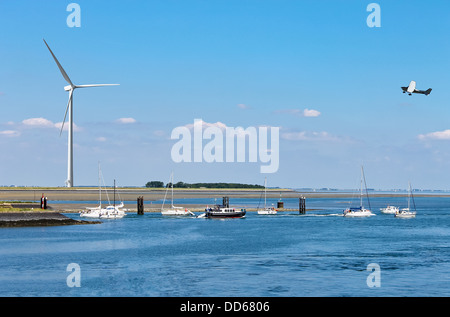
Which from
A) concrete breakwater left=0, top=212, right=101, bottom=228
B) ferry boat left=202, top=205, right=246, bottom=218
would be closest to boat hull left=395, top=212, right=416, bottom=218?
ferry boat left=202, top=205, right=246, bottom=218

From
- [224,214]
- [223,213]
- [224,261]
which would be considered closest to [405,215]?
[224,214]

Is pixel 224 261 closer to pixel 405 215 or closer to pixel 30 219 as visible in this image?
pixel 30 219

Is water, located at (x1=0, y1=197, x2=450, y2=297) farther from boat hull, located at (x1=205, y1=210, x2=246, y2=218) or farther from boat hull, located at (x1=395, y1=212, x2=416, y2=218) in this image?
boat hull, located at (x1=395, y1=212, x2=416, y2=218)

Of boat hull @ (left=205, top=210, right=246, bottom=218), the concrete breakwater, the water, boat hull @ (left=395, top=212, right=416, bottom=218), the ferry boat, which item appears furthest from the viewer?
boat hull @ (left=395, top=212, right=416, bottom=218)

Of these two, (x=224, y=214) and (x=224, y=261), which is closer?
(x=224, y=261)

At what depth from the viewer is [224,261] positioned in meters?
66.6

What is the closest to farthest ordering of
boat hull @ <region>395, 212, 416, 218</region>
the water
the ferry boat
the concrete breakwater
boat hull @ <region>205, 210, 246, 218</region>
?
the water
the concrete breakwater
boat hull @ <region>205, 210, 246, 218</region>
the ferry boat
boat hull @ <region>395, 212, 416, 218</region>

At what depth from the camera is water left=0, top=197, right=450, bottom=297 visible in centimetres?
4956

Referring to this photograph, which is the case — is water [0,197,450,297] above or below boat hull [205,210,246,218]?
below

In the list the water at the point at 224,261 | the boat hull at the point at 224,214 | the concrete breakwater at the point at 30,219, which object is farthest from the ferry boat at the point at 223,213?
the concrete breakwater at the point at 30,219

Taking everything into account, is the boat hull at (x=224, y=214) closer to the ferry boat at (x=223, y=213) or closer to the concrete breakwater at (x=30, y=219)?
the ferry boat at (x=223, y=213)

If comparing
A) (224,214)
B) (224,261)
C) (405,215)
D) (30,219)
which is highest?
(30,219)
